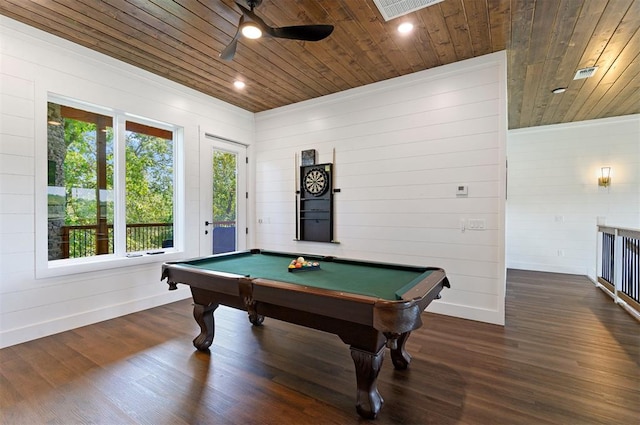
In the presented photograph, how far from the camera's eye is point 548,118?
550 centimetres

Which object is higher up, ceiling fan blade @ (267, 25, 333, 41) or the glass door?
ceiling fan blade @ (267, 25, 333, 41)

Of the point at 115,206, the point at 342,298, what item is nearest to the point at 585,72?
the point at 342,298

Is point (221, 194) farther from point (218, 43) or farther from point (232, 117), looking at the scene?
point (218, 43)

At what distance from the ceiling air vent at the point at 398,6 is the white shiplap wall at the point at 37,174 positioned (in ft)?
9.83

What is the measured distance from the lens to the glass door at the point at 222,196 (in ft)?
14.7

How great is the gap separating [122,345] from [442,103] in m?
4.31

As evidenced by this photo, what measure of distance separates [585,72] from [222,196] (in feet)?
17.2

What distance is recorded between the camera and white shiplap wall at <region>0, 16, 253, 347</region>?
2725 millimetres

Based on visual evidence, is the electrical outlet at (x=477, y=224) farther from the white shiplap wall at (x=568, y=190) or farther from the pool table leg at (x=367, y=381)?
the white shiplap wall at (x=568, y=190)

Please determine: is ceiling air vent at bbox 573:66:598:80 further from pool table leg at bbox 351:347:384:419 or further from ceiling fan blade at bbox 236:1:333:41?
pool table leg at bbox 351:347:384:419

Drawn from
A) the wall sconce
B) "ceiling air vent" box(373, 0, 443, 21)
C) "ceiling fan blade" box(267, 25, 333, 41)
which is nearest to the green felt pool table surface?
"ceiling fan blade" box(267, 25, 333, 41)

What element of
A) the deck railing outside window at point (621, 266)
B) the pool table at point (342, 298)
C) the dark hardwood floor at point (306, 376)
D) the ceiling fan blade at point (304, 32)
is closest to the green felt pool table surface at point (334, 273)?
the pool table at point (342, 298)

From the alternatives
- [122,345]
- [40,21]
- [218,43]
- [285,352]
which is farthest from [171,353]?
[40,21]

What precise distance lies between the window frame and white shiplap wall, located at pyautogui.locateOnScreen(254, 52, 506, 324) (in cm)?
168
